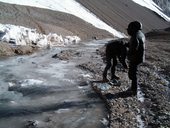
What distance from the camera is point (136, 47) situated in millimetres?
9039

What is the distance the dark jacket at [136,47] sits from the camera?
9.02 metres

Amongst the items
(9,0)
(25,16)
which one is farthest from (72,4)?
(25,16)

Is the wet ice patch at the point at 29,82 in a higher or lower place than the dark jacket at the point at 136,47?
lower

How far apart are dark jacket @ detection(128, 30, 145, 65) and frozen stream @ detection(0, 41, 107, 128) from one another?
56.8 inches

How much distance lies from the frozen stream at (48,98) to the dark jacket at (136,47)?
4.74 feet

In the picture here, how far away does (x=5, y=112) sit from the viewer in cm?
784

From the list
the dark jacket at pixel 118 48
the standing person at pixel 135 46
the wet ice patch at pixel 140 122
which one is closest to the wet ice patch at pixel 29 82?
the dark jacket at pixel 118 48

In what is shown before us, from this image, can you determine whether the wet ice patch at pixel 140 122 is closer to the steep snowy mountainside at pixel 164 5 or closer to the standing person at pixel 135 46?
the standing person at pixel 135 46

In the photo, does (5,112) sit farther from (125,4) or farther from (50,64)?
(125,4)

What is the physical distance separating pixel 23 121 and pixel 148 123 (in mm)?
2650

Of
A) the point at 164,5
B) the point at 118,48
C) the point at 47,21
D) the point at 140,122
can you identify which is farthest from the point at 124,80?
the point at 164,5

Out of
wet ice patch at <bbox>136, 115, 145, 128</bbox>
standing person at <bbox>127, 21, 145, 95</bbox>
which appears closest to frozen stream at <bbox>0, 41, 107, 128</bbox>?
wet ice patch at <bbox>136, 115, 145, 128</bbox>

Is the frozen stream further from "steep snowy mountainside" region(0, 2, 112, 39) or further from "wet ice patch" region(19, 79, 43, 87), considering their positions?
"steep snowy mountainside" region(0, 2, 112, 39)

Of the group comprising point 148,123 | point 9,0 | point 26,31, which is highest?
point 9,0
